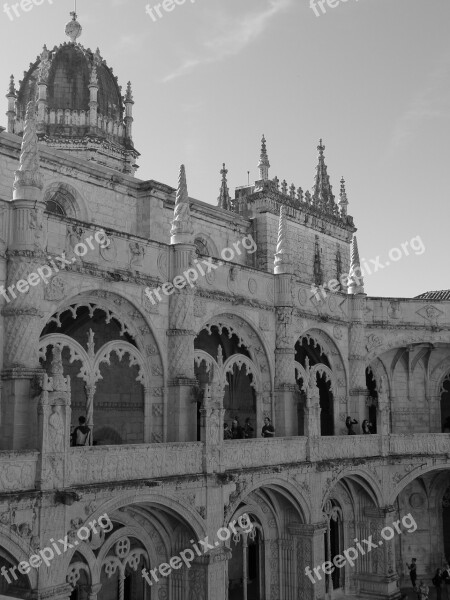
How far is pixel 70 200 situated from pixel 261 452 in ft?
34.2

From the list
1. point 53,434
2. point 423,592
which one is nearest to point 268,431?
point 53,434

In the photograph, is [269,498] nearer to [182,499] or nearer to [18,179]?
[182,499]

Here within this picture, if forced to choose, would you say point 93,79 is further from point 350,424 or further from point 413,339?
point 350,424

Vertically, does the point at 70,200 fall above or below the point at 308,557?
above

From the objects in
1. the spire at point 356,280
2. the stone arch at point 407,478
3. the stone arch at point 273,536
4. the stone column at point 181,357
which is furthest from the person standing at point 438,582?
the stone column at point 181,357

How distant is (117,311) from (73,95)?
1796 cm

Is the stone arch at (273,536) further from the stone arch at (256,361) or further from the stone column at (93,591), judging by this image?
the stone column at (93,591)

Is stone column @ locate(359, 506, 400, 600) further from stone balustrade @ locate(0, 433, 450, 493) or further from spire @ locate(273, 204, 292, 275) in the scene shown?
spire @ locate(273, 204, 292, 275)

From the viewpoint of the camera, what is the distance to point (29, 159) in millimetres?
16953

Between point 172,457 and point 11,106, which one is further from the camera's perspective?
point 11,106

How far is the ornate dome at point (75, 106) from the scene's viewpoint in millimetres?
33156

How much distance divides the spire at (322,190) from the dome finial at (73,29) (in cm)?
1357

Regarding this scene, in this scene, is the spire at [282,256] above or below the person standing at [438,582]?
above

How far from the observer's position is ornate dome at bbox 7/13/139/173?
Result: 33.2 metres
